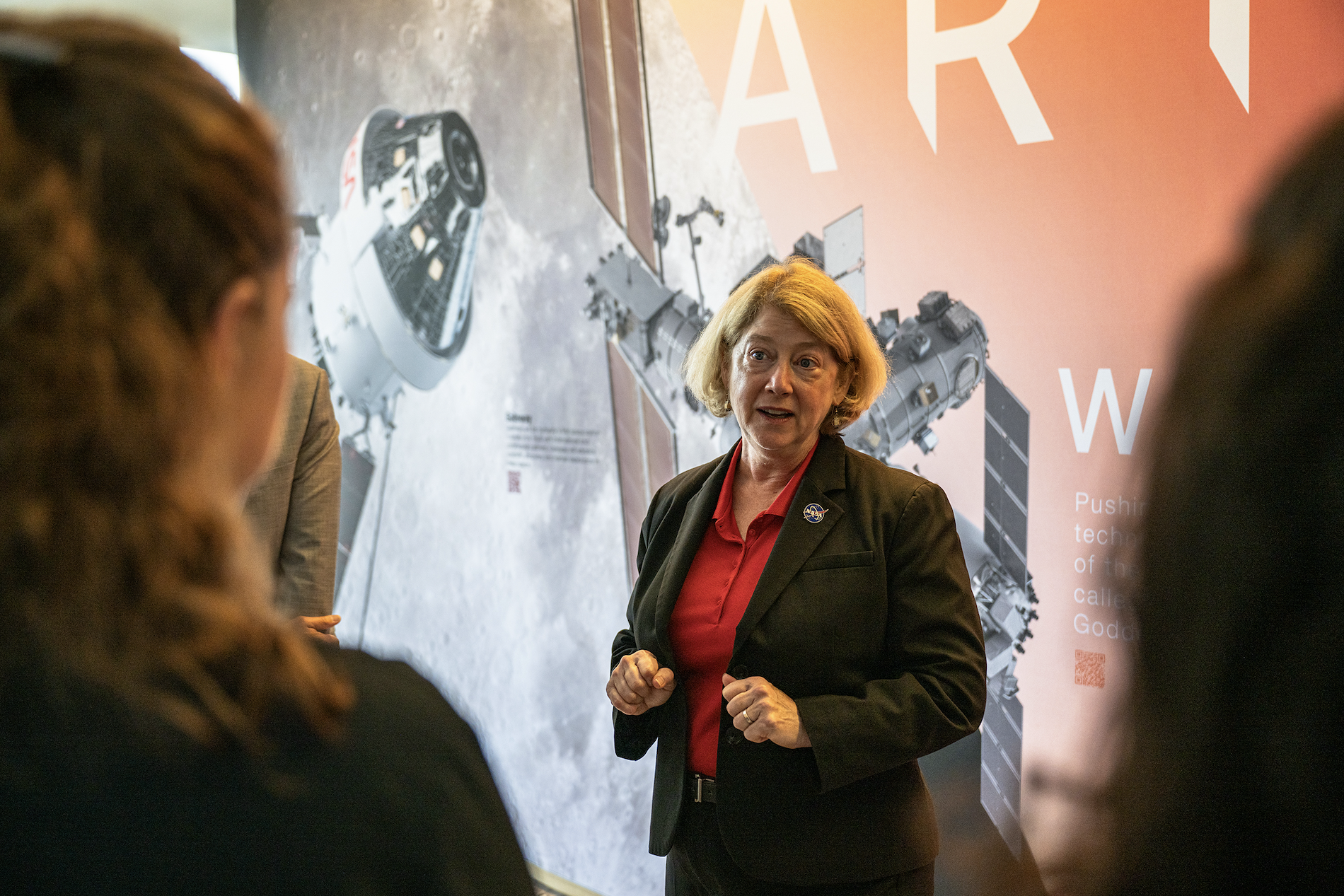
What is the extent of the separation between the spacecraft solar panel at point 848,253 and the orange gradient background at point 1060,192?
0.03 meters

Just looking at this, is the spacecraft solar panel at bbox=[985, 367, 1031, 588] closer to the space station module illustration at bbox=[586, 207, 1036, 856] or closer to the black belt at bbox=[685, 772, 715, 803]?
the space station module illustration at bbox=[586, 207, 1036, 856]

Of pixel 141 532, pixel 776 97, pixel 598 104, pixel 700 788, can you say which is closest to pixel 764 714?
pixel 700 788

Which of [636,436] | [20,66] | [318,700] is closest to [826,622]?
[318,700]

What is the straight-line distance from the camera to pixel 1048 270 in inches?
98.2

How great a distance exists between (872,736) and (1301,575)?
138cm

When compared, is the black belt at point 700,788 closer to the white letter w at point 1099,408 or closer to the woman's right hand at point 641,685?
the woman's right hand at point 641,685

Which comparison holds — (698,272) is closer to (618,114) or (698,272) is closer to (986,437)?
(618,114)

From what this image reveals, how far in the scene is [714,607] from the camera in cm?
202

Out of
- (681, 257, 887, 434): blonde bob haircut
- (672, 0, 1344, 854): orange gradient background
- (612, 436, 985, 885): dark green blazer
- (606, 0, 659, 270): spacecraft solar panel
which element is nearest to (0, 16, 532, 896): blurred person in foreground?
(612, 436, 985, 885): dark green blazer

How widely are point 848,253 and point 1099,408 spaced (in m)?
0.87

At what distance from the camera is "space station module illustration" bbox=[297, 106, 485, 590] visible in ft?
14.2

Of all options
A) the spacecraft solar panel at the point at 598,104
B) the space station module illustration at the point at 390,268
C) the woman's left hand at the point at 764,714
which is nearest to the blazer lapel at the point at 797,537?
the woman's left hand at the point at 764,714

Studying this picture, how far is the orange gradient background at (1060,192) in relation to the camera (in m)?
2.20

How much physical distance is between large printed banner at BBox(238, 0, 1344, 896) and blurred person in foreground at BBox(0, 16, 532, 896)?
45 cm
